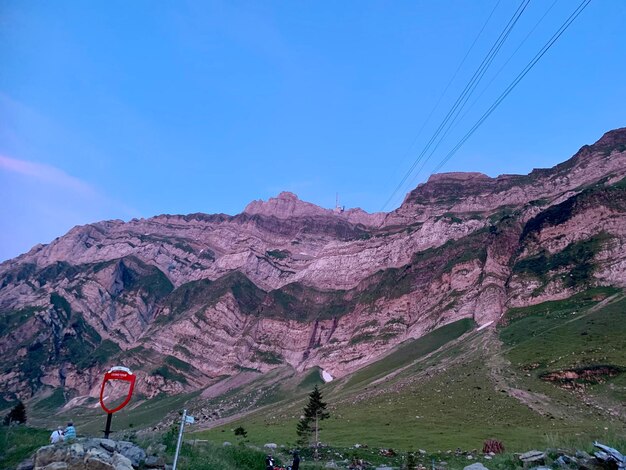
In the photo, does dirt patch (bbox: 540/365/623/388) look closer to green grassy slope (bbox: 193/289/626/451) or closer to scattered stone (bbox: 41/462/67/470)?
green grassy slope (bbox: 193/289/626/451)

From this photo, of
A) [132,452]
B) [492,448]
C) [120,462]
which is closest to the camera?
[120,462]

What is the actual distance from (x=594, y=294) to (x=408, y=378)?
5130 cm

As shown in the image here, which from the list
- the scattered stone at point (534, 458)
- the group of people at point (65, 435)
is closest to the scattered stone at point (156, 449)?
the group of people at point (65, 435)

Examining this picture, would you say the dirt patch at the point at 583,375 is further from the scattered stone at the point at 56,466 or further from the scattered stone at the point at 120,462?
the scattered stone at the point at 56,466

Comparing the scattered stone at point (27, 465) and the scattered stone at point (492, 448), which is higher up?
the scattered stone at point (492, 448)

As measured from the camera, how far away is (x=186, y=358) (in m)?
196

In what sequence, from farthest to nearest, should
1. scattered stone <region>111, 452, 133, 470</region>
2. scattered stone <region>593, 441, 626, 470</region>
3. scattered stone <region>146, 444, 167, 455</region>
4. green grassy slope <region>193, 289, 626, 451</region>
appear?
green grassy slope <region>193, 289, 626, 451</region> < scattered stone <region>146, 444, 167, 455</region> < scattered stone <region>593, 441, 626, 470</region> < scattered stone <region>111, 452, 133, 470</region>

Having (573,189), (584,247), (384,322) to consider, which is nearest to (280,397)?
(384,322)

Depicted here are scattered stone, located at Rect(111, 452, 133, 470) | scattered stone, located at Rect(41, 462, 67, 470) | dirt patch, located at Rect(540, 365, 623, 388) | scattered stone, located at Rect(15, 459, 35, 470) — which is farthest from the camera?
dirt patch, located at Rect(540, 365, 623, 388)

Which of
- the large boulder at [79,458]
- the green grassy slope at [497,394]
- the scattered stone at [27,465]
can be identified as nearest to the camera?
the large boulder at [79,458]

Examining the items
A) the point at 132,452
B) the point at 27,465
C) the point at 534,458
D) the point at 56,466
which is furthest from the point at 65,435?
the point at 534,458

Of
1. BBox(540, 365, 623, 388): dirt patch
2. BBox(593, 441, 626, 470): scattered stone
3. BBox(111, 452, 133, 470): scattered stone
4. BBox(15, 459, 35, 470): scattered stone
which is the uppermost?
BBox(540, 365, 623, 388): dirt patch

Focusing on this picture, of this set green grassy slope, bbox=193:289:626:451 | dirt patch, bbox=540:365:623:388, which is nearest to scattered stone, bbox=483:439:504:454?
green grassy slope, bbox=193:289:626:451

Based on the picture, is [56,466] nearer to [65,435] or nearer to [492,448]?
[65,435]
